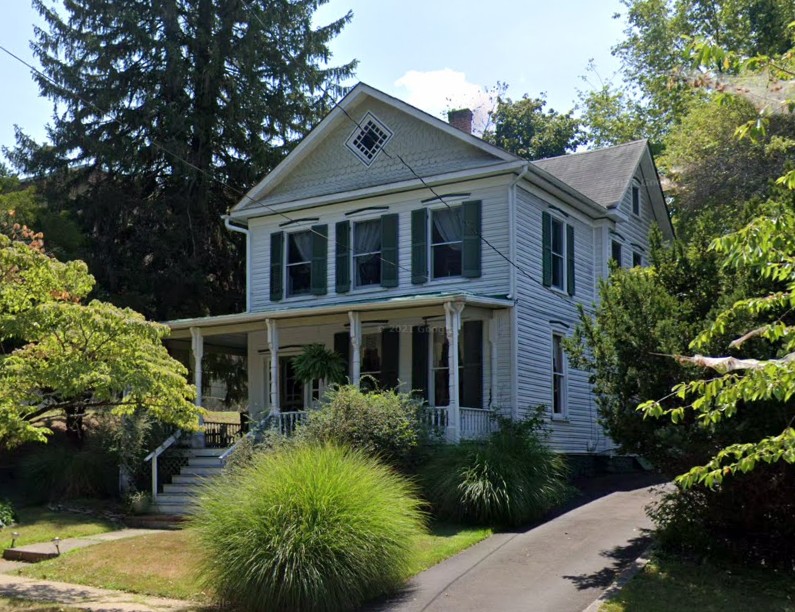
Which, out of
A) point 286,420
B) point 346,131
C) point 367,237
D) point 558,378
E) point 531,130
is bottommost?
point 286,420

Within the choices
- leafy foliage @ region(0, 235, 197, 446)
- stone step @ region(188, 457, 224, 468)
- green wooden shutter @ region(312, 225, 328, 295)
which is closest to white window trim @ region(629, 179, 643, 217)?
green wooden shutter @ region(312, 225, 328, 295)

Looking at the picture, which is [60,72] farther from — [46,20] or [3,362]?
[3,362]

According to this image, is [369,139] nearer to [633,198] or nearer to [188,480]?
[633,198]

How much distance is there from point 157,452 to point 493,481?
7283mm

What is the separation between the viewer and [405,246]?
19.6 m

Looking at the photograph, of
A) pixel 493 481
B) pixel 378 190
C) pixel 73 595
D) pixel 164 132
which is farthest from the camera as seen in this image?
pixel 164 132

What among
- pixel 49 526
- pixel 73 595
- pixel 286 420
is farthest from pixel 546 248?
pixel 73 595

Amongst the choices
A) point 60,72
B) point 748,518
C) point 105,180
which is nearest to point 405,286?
point 748,518

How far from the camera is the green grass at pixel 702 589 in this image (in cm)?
916

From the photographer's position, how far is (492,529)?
13.2 meters

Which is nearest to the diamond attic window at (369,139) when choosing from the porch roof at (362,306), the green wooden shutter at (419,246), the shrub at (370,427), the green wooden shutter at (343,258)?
the green wooden shutter at (343,258)

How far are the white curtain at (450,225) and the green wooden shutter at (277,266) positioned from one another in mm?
4292

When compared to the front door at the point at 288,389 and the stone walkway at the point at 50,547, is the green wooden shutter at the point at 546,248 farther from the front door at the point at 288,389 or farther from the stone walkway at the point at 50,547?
the stone walkway at the point at 50,547

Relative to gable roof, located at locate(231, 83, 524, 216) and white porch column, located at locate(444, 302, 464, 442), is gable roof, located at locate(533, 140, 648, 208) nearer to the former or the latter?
gable roof, located at locate(231, 83, 524, 216)
